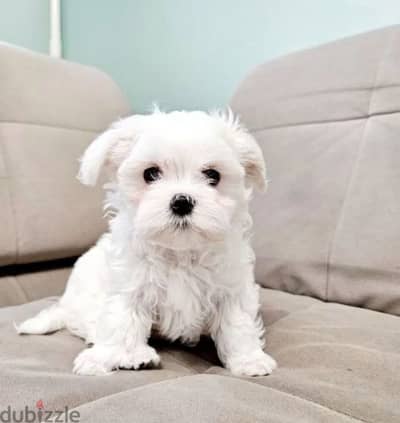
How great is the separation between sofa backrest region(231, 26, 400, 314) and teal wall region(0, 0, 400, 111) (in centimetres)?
22

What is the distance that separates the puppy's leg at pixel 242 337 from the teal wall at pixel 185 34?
1227 mm

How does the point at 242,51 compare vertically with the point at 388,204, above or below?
above

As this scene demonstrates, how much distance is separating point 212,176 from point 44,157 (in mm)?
995

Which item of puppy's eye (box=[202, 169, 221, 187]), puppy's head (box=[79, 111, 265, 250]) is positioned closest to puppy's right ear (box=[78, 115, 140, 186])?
puppy's head (box=[79, 111, 265, 250])

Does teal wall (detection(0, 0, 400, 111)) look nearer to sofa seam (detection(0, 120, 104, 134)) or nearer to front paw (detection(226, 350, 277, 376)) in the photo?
sofa seam (detection(0, 120, 104, 134))

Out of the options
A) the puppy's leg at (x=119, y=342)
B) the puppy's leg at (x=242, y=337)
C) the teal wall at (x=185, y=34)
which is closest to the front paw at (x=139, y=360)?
the puppy's leg at (x=119, y=342)

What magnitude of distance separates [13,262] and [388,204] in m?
1.24

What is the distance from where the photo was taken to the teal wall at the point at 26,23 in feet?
8.69

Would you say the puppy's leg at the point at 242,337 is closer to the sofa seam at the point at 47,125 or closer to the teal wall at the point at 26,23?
the sofa seam at the point at 47,125

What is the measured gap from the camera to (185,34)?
2361mm

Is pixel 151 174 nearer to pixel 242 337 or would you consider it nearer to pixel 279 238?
pixel 242 337

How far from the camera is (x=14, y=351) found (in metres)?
1.07

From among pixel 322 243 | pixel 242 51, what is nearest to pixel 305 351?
pixel 322 243

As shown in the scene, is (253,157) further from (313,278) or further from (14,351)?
(14,351)
